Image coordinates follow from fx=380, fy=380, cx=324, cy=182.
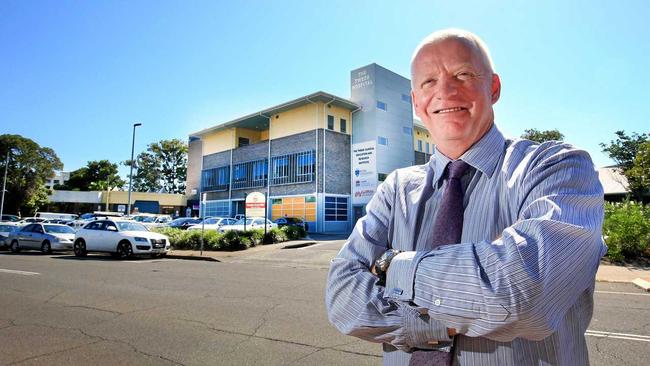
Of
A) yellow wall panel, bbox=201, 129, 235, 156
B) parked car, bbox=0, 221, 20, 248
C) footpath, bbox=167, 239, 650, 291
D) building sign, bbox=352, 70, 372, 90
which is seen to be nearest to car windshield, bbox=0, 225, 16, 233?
parked car, bbox=0, 221, 20, 248

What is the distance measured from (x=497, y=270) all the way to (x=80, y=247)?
63.1ft

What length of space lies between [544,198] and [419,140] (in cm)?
4522

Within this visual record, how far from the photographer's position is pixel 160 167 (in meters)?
74.4

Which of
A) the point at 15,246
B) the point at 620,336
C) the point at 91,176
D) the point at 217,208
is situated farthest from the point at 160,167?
the point at 620,336

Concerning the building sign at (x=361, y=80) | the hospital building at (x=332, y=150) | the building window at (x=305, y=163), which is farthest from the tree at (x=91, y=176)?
the building sign at (x=361, y=80)

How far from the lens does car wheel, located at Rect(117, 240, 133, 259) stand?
15312 millimetres

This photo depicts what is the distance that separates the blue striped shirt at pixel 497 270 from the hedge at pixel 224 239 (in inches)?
723

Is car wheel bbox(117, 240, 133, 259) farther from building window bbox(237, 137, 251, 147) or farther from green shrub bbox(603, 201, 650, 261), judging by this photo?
building window bbox(237, 137, 251, 147)

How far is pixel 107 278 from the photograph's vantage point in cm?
981

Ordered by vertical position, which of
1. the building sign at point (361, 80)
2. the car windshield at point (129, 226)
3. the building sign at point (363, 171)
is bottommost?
the car windshield at point (129, 226)

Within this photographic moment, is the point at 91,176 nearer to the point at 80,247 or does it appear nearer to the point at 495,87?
the point at 80,247

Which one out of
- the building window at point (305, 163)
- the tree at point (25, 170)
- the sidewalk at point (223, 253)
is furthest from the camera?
the tree at point (25, 170)

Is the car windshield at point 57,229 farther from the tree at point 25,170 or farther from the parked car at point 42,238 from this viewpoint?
the tree at point 25,170

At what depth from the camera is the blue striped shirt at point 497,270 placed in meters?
1.06
